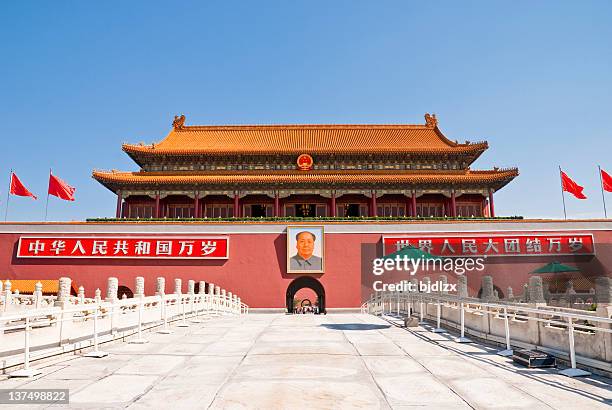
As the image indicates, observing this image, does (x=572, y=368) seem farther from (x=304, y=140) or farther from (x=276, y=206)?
(x=304, y=140)

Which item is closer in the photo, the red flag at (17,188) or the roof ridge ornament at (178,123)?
the red flag at (17,188)

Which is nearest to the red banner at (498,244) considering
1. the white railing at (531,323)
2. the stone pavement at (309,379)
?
the white railing at (531,323)

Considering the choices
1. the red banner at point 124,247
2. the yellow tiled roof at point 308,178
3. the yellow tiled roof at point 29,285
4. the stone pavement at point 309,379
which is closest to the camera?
the stone pavement at point 309,379

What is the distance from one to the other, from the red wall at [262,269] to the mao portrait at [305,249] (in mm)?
437

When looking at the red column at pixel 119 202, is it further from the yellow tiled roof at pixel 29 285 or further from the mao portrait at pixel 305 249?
the mao portrait at pixel 305 249

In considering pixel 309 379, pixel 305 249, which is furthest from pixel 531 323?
pixel 305 249

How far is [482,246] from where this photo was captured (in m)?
27.0

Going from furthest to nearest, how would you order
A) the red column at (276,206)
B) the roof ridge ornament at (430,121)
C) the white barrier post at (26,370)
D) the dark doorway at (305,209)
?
the roof ridge ornament at (430,121)
the dark doorway at (305,209)
the red column at (276,206)
the white barrier post at (26,370)

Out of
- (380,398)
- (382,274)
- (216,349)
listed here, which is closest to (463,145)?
(382,274)

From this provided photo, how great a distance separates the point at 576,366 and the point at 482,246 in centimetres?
2075

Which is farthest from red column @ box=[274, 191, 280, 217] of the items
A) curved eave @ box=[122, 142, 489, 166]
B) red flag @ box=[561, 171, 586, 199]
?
red flag @ box=[561, 171, 586, 199]

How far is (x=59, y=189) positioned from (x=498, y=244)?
89.9ft

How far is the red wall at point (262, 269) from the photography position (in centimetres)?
2634

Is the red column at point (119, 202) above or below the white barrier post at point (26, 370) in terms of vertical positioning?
above
